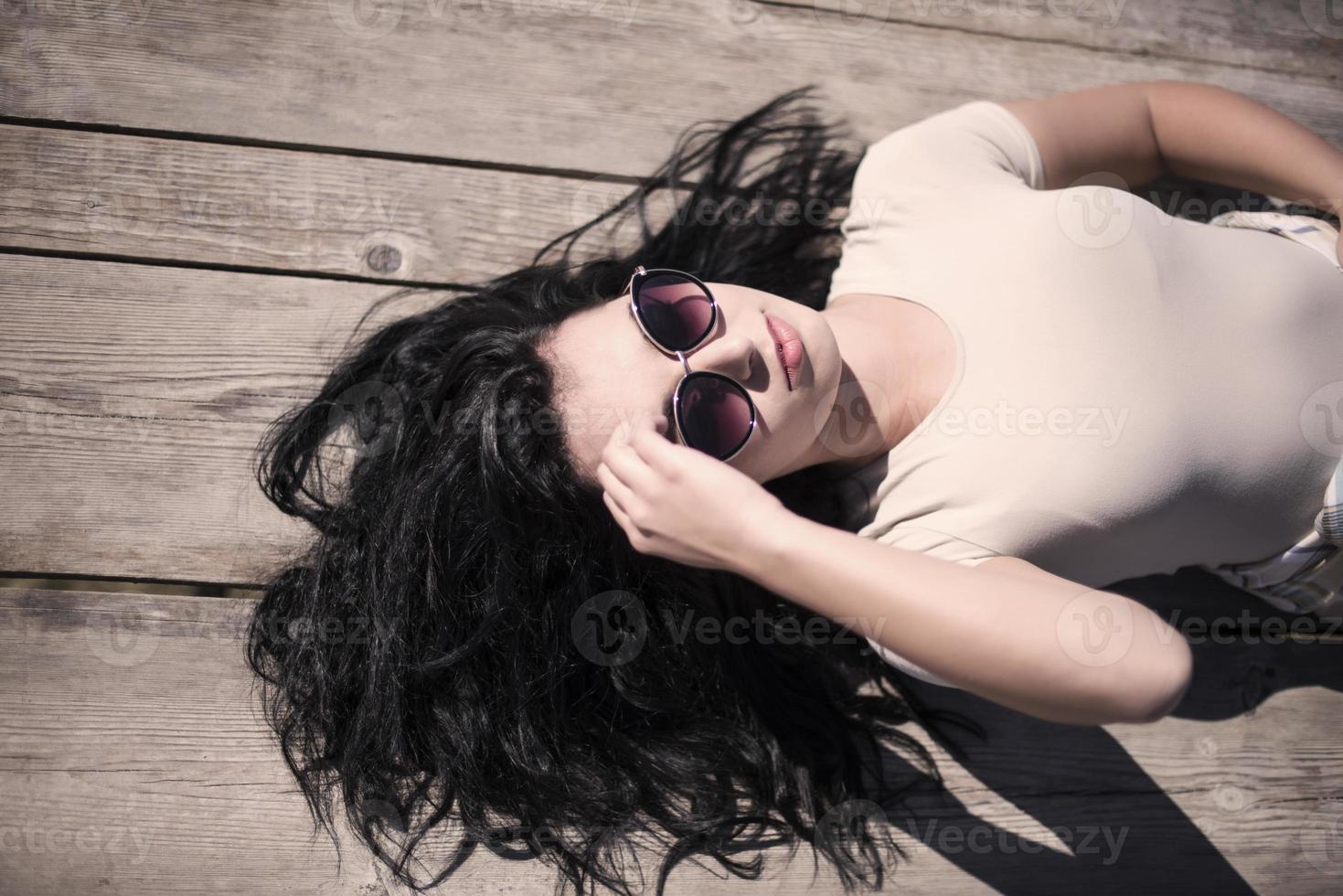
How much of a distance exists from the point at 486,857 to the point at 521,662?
0.48 m

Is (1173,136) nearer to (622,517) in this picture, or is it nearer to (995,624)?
(995,624)

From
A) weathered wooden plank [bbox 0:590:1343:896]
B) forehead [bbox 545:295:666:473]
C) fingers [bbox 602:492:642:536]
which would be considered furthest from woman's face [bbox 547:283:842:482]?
weathered wooden plank [bbox 0:590:1343:896]

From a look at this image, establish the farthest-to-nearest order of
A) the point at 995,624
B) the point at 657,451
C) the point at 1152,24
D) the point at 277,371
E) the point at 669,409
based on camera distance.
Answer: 1. the point at 1152,24
2. the point at 277,371
3. the point at 669,409
4. the point at 657,451
5. the point at 995,624

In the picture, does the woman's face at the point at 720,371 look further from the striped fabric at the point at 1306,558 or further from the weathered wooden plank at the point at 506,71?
the striped fabric at the point at 1306,558

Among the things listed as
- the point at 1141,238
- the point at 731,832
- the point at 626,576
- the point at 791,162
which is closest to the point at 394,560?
the point at 626,576

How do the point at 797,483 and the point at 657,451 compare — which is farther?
the point at 797,483

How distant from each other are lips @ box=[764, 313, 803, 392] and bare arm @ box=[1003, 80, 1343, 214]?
0.84 meters

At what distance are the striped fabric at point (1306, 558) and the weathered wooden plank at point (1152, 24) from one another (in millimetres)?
738

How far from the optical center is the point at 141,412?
73.0 inches

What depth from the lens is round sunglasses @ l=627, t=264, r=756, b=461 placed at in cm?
140

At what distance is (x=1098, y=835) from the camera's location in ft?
6.08

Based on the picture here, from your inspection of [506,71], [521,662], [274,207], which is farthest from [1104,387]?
[274,207]

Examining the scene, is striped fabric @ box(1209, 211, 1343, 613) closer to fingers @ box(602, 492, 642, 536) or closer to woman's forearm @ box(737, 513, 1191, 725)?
woman's forearm @ box(737, 513, 1191, 725)

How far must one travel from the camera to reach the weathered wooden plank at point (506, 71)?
1.96m
